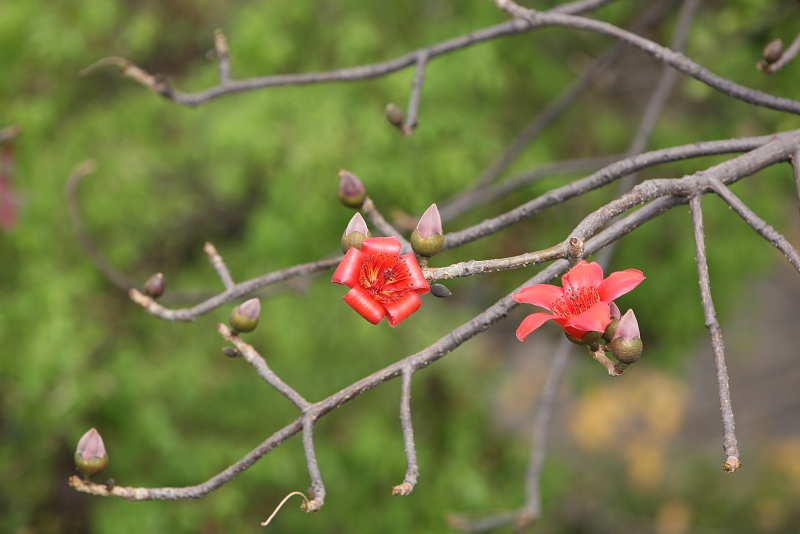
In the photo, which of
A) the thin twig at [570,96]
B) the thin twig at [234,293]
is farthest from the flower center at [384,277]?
the thin twig at [570,96]

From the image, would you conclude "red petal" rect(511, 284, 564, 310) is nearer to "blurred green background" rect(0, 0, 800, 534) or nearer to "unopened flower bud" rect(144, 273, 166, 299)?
"unopened flower bud" rect(144, 273, 166, 299)

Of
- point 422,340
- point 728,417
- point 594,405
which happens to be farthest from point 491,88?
point 594,405

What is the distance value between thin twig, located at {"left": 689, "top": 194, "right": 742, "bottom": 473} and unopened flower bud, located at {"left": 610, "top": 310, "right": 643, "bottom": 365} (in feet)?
0.31

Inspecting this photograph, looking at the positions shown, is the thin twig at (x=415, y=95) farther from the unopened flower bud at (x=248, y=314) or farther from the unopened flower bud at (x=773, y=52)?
the unopened flower bud at (x=773, y=52)

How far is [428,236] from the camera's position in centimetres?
116

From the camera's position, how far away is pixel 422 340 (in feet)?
13.2

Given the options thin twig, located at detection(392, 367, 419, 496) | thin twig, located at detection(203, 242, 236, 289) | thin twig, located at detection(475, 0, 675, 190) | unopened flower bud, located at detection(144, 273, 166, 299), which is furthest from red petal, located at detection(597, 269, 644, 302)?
thin twig, located at detection(475, 0, 675, 190)

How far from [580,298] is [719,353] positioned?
0.64 feet

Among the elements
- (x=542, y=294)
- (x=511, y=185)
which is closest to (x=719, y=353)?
(x=542, y=294)

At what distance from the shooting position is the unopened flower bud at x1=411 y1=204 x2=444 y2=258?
1.15m

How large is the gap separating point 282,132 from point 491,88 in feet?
2.94

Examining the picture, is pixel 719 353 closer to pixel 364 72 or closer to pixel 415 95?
pixel 415 95

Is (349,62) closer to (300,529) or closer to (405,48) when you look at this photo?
(405,48)

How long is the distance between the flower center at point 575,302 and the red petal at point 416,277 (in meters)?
0.19
